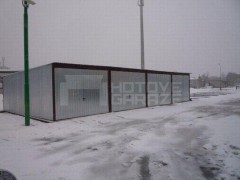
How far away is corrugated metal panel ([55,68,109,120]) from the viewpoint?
1359cm

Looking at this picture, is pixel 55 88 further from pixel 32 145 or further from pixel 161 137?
pixel 161 137

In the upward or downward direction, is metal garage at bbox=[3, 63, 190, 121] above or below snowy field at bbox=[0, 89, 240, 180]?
above

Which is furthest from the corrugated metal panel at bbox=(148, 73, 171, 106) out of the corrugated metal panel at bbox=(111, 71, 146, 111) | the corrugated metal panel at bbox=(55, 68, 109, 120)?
the corrugated metal panel at bbox=(55, 68, 109, 120)

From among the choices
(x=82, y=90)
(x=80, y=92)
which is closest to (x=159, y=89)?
(x=82, y=90)

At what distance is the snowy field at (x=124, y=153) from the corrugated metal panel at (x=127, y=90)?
7.08m

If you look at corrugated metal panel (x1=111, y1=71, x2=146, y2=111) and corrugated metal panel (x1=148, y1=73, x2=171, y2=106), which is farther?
corrugated metal panel (x1=148, y1=73, x2=171, y2=106)

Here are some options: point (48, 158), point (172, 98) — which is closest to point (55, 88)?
point (48, 158)

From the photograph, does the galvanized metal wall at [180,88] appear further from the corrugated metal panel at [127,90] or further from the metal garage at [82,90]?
the corrugated metal panel at [127,90]

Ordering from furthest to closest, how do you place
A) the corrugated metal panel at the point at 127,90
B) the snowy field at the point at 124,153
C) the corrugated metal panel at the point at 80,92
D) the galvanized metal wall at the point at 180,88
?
the galvanized metal wall at the point at 180,88
the corrugated metal panel at the point at 127,90
the corrugated metal panel at the point at 80,92
the snowy field at the point at 124,153

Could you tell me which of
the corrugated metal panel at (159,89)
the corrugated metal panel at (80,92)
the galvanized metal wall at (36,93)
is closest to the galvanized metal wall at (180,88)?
the corrugated metal panel at (159,89)

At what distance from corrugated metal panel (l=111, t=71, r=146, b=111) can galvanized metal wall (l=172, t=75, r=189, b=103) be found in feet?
20.3

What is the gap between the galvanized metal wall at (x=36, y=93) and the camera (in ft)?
44.8

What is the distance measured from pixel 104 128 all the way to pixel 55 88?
4.52 meters

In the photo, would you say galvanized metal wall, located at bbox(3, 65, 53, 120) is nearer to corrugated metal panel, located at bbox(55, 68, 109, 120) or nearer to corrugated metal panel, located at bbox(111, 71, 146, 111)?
corrugated metal panel, located at bbox(55, 68, 109, 120)
